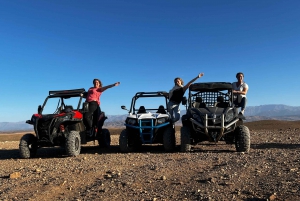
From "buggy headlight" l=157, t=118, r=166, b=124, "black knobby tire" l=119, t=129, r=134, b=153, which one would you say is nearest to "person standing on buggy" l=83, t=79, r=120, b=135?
"black knobby tire" l=119, t=129, r=134, b=153

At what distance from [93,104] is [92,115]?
1.31 ft

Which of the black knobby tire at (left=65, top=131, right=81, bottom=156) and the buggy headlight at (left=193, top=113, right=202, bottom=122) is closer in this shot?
the buggy headlight at (left=193, top=113, right=202, bottom=122)

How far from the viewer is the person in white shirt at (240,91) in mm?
8742

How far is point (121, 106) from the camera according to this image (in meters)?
9.30

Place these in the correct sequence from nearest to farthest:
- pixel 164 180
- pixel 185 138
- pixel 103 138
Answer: pixel 164 180, pixel 185 138, pixel 103 138

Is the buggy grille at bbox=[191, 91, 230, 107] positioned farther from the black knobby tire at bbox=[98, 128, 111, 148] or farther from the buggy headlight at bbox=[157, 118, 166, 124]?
the black knobby tire at bbox=[98, 128, 111, 148]

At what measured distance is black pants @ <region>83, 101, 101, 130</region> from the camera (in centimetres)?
920

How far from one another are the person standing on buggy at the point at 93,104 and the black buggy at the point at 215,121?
3116 millimetres

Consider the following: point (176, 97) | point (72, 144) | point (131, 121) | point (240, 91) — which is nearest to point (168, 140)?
point (131, 121)

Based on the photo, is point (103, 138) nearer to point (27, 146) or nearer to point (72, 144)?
point (72, 144)

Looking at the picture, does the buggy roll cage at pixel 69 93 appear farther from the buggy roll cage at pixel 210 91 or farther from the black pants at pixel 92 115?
Answer: the buggy roll cage at pixel 210 91

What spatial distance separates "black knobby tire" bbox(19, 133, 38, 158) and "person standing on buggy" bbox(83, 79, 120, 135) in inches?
69.2

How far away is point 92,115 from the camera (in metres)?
9.44

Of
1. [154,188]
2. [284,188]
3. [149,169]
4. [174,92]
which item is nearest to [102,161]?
[149,169]
